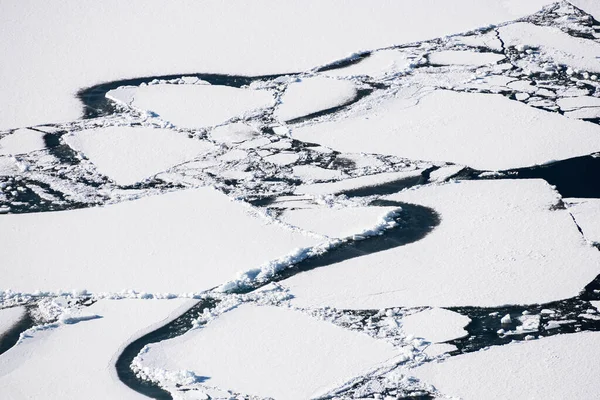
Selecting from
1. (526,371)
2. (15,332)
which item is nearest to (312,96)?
(15,332)

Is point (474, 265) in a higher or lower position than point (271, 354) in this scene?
higher

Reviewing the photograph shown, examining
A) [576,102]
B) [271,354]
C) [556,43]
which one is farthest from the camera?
[556,43]

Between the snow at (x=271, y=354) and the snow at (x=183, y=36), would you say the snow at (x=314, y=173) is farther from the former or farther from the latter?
the snow at (x=183, y=36)

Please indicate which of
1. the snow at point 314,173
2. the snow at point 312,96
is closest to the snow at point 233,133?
the snow at point 312,96

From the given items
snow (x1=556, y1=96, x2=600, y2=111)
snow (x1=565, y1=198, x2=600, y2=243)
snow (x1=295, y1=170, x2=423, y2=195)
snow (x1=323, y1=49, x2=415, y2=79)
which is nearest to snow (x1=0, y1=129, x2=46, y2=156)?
snow (x1=295, y1=170, x2=423, y2=195)

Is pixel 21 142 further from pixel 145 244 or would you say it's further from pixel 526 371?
pixel 526 371
